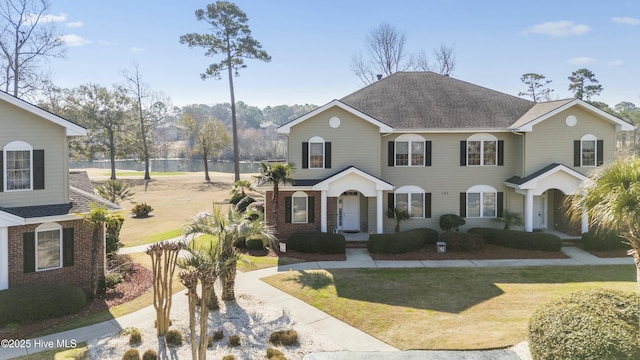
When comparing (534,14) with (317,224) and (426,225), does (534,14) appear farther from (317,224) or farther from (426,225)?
(317,224)

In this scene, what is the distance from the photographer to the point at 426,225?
73.7 feet

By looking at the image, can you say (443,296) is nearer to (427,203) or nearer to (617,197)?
(617,197)

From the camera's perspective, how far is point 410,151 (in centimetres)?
2245

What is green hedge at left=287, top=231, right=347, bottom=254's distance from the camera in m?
18.8

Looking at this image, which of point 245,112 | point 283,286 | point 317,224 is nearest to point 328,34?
point 317,224

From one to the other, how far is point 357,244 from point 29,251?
1319 centimetres

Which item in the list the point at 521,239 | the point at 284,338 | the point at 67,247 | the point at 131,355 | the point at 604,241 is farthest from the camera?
the point at 521,239

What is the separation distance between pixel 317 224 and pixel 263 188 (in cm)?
338

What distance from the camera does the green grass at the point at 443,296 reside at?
33.7 ft

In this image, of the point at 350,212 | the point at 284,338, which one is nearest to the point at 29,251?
the point at 284,338

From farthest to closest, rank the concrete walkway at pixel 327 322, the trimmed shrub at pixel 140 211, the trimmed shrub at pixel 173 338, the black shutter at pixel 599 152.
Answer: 1. the trimmed shrub at pixel 140 211
2. the black shutter at pixel 599 152
3. the trimmed shrub at pixel 173 338
4. the concrete walkway at pixel 327 322

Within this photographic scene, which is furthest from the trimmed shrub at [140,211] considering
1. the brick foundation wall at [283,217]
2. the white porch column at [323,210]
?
the white porch column at [323,210]

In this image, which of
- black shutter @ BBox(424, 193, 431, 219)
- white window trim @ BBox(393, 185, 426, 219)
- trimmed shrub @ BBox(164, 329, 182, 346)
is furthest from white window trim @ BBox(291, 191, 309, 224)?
trimmed shrub @ BBox(164, 329, 182, 346)

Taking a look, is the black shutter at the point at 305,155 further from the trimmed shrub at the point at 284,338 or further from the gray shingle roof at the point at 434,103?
the trimmed shrub at the point at 284,338
